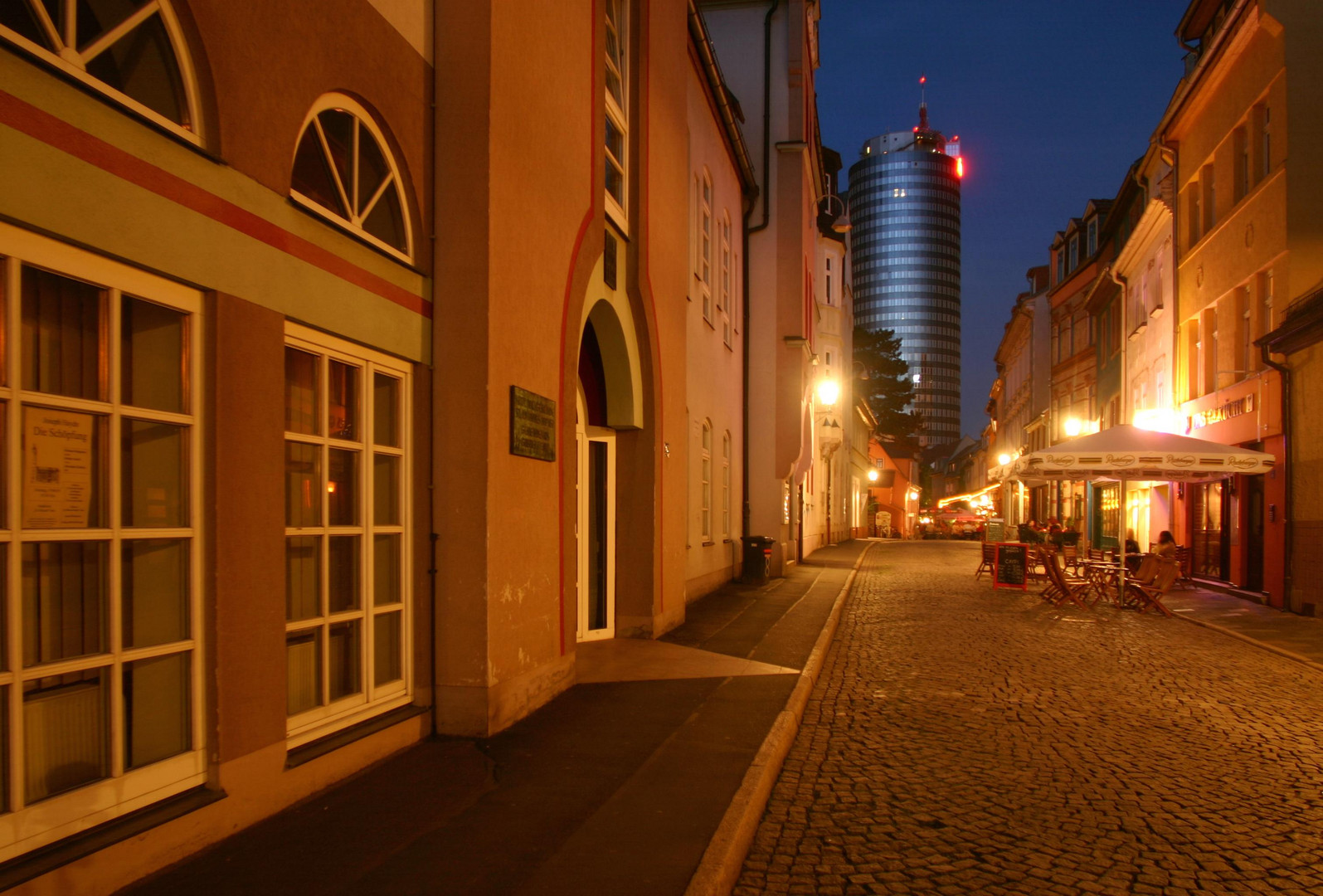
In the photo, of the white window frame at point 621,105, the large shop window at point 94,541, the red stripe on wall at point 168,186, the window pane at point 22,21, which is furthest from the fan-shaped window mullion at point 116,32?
the white window frame at point 621,105

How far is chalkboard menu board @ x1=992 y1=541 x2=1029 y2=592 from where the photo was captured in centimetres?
1981

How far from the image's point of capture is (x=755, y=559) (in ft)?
60.5

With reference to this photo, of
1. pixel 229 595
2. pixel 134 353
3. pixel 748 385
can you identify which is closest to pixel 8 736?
pixel 229 595

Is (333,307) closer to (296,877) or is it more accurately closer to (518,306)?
(518,306)

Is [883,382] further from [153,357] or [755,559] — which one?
[153,357]

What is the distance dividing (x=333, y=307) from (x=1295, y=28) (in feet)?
56.0

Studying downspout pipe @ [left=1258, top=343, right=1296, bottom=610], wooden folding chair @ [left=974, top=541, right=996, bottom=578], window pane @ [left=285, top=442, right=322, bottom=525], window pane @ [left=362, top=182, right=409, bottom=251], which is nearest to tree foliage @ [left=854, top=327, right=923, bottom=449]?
wooden folding chair @ [left=974, top=541, right=996, bottom=578]

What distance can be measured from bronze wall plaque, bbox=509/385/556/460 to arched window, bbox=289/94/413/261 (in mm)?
1217

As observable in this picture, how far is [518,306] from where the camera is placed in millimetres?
6805

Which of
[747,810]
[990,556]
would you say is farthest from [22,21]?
[990,556]

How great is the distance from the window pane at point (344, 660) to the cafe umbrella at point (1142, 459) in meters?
13.1

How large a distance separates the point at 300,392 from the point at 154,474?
1137 mm

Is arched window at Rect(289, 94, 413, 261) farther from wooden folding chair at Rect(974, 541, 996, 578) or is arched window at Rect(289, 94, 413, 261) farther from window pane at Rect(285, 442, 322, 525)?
wooden folding chair at Rect(974, 541, 996, 578)

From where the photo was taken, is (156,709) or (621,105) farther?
(621,105)
